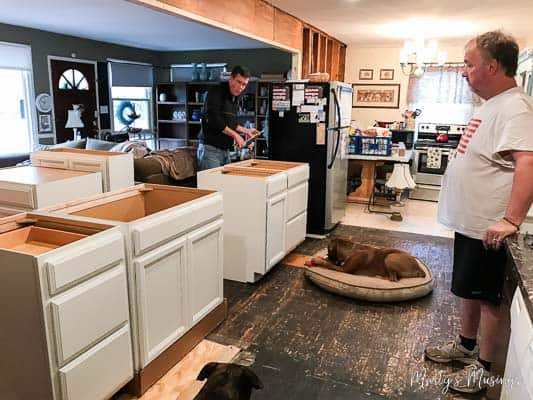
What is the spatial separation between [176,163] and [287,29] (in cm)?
193

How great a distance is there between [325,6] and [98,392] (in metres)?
3.98

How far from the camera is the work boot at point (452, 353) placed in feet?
7.48

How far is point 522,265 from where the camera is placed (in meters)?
1.43

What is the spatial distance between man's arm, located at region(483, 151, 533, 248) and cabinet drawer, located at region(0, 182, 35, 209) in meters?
2.50

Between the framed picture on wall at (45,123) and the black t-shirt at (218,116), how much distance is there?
4007 mm

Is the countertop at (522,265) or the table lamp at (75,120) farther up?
the table lamp at (75,120)

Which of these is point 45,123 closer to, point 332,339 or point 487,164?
point 332,339

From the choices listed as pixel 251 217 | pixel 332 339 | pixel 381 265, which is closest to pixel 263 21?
pixel 251 217

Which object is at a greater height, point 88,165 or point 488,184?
point 488,184

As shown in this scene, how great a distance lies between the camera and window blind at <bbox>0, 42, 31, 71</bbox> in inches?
238

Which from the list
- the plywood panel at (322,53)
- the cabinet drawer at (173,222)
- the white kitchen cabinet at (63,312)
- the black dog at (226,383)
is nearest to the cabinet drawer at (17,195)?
the white kitchen cabinet at (63,312)

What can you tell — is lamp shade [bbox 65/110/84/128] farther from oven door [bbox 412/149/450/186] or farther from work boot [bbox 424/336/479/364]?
work boot [bbox 424/336/479/364]

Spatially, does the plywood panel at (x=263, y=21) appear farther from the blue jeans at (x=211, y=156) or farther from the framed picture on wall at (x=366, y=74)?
the framed picture on wall at (x=366, y=74)

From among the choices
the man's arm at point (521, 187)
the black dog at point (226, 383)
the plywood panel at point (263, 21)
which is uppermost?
the plywood panel at point (263, 21)
